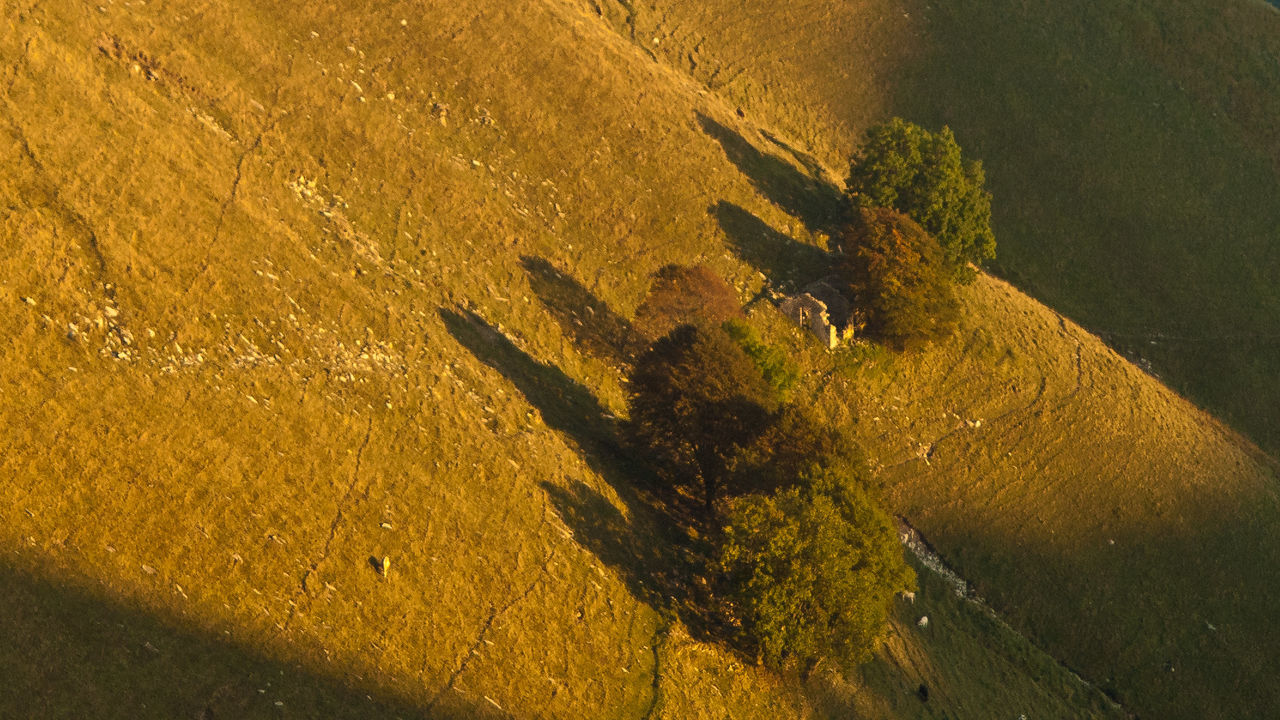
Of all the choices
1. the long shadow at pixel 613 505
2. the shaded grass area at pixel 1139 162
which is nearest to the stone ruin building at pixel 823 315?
the long shadow at pixel 613 505

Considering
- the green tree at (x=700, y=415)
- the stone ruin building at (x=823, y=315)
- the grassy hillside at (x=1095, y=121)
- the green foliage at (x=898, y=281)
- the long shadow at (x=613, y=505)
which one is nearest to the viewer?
the long shadow at (x=613, y=505)

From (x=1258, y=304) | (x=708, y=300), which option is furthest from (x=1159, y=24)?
(x=708, y=300)

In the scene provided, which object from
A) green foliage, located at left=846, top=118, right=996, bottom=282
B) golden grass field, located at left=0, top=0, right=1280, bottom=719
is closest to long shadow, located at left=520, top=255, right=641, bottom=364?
golden grass field, located at left=0, top=0, right=1280, bottom=719

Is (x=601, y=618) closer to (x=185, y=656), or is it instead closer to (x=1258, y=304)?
(x=185, y=656)

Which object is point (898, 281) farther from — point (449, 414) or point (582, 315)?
point (449, 414)

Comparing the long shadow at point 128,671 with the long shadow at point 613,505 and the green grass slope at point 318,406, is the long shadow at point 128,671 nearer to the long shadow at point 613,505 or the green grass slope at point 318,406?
the green grass slope at point 318,406

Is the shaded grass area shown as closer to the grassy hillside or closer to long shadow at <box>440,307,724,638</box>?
the grassy hillside
